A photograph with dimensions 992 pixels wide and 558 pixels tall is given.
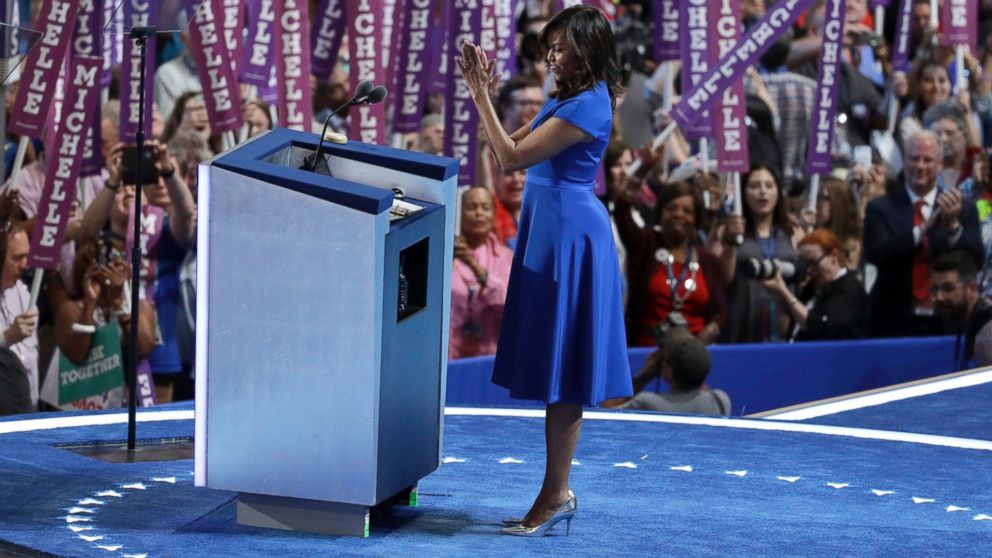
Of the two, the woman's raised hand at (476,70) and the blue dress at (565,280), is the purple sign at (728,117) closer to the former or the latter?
the blue dress at (565,280)

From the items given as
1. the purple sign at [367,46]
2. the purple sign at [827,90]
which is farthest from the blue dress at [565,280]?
the purple sign at [827,90]

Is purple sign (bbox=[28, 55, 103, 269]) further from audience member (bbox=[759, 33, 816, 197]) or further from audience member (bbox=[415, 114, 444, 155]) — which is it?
audience member (bbox=[759, 33, 816, 197])

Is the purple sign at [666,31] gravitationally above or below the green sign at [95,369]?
above

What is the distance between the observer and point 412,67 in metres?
8.03

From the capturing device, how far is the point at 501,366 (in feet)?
15.0

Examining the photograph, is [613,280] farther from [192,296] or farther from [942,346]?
[942,346]

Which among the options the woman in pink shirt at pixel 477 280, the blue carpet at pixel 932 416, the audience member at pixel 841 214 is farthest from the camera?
the audience member at pixel 841 214

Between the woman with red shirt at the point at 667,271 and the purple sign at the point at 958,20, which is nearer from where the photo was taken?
the woman with red shirt at the point at 667,271

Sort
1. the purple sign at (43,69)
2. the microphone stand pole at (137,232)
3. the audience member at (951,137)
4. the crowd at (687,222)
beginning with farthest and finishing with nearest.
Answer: the audience member at (951,137) < the crowd at (687,222) < the purple sign at (43,69) < the microphone stand pole at (137,232)

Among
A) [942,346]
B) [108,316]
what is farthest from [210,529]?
[942,346]

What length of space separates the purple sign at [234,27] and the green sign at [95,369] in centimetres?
128

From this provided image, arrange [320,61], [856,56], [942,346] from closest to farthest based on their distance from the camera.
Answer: [320,61], [942,346], [856,56]

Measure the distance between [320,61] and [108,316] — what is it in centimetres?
180

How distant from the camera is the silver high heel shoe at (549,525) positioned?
443 cm
